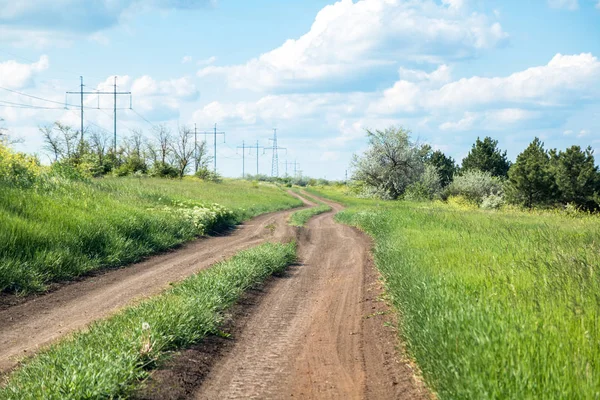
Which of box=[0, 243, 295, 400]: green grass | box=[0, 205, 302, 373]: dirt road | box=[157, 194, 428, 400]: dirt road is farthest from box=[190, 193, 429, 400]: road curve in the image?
box=[0, 205, 302, 373]: dirt road

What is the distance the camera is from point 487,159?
100312 mm

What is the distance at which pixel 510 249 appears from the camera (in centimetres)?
1131

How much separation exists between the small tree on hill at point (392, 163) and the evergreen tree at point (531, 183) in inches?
436

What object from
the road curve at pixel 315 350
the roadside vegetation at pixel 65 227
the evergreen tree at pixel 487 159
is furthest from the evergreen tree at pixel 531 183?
the road curve at pixel 315 350

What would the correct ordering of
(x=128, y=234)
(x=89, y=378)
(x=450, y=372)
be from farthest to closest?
(x=128, y=234), (x=89, y=378), (x=450, y=372)

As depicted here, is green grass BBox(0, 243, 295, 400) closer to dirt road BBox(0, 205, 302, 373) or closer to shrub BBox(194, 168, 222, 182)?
dirt road BBox(0, 205, 302, 373)

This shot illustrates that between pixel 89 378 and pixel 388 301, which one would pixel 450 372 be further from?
pixel 388 301

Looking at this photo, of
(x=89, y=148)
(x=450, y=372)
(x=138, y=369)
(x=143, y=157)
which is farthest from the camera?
(x=143, y=157)

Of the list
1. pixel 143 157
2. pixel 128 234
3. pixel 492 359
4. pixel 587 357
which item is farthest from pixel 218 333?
pixel 143 157

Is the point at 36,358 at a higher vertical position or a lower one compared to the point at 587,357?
lower

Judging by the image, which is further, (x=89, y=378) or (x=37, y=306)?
(x=37, y=306)

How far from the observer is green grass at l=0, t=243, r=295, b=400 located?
18.5 ft

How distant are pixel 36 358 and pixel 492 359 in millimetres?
5121

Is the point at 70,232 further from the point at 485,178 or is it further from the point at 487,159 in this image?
the point at 487,159
